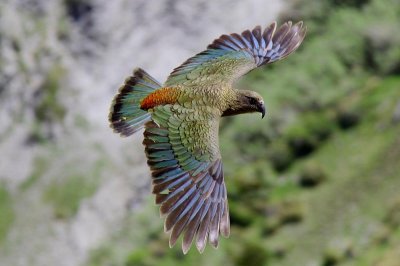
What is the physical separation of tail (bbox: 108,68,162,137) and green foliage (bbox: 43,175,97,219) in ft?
86.0

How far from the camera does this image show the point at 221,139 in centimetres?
4462

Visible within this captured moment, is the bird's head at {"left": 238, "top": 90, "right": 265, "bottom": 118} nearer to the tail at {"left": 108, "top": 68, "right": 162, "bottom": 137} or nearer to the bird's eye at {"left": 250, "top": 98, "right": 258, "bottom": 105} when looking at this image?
the bird's eye at {"left": 250, "top": 98, "right": 258, "bottom": 105}

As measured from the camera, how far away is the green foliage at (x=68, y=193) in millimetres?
42844

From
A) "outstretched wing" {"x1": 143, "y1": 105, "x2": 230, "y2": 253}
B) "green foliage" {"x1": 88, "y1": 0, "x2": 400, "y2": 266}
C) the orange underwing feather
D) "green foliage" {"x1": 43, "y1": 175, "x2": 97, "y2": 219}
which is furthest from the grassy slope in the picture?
"outstretched wing" {"x1": 143, "y1": 105, "x2": 230, "y2": 253}

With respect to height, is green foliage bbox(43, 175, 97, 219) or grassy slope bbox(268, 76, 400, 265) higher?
green foliage bbox(43, 175, 97, 219)

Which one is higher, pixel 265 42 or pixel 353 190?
pixel 265 42

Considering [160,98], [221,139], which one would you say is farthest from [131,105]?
[221,139]

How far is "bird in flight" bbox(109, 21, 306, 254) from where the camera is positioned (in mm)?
14188

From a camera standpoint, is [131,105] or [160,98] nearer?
[160,98]

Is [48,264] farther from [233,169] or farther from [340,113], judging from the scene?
[340,113]

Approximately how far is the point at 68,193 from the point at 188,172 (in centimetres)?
2929

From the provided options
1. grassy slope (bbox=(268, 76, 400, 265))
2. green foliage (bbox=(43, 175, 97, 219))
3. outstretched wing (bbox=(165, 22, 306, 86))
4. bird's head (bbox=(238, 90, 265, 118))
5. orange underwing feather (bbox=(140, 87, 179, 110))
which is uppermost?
green foliage (bbox=(43, 175, 97, 219))

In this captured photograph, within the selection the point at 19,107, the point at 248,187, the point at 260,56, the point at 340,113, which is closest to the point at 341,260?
the point at 248,187

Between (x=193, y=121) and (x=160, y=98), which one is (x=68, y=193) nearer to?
(x=160, y=98)
